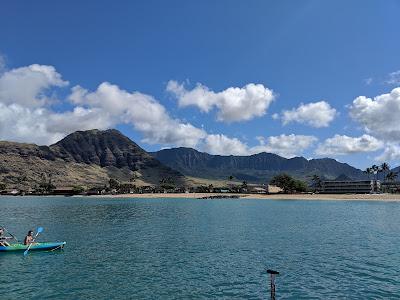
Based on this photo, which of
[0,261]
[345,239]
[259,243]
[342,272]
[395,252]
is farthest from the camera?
[345,239]

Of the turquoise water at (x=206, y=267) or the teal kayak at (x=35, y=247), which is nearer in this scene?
the turquoise water at (x=206, y=267)

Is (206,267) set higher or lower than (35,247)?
lower

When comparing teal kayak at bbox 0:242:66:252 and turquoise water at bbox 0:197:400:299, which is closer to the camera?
turquoise water at bbox 0:197:400:299

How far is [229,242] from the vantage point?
5953cm

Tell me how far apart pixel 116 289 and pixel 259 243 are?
2986cm

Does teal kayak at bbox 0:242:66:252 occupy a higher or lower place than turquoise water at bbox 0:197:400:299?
higher

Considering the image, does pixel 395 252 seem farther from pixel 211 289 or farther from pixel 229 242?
pixel 211 289

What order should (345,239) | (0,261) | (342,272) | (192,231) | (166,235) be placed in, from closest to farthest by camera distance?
(342,272), (0,261), (345,239), (166,235), (192,231)

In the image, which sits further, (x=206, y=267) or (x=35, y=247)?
(x=35, y=247)

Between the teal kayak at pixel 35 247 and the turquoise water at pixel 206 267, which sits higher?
the teal kayak at pixel 35 247

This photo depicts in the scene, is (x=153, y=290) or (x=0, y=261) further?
(x=0, y=261)

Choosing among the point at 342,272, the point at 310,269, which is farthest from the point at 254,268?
the point at 342,272

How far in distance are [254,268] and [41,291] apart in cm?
2097

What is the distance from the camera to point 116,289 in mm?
33188
